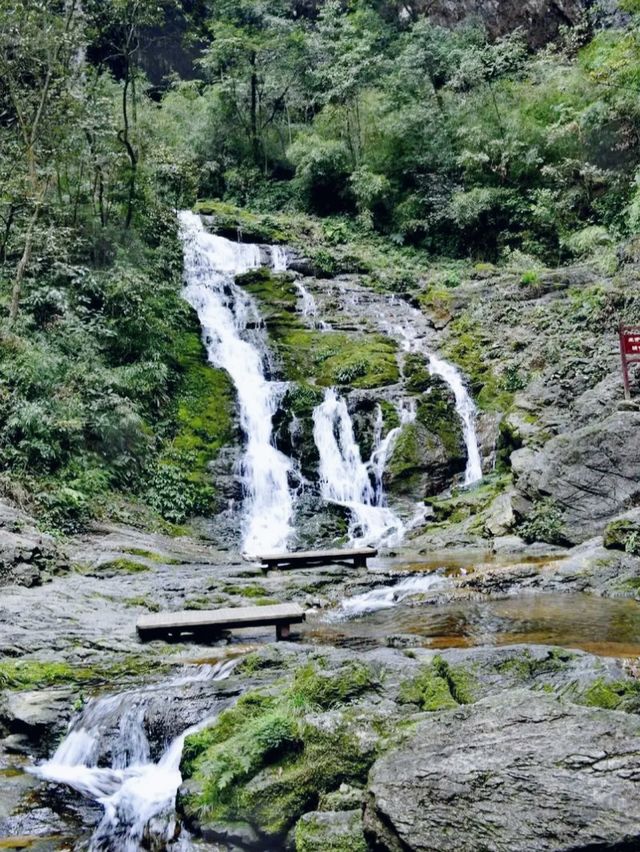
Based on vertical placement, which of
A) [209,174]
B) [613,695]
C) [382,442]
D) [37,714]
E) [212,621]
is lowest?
[37,714]

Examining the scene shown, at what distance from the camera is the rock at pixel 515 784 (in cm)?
297

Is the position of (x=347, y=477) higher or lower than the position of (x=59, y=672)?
higher

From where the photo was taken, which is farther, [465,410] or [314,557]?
[465,410]

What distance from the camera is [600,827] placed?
290cm

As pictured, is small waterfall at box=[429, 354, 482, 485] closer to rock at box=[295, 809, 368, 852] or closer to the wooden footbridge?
the wooden footbridge

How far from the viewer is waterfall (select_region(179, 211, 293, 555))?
51.3 feet

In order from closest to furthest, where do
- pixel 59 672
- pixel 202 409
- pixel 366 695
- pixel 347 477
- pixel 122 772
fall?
pixel 366 695
pixel 122 772
pixel 59 672
pixel 347 477
pixel 202 409

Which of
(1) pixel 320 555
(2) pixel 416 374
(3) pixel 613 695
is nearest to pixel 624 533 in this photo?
(1) pixel 320 555

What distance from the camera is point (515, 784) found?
126 inches

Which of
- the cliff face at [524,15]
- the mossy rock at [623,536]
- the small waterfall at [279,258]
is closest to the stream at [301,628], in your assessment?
the mossy rock at [623,536]

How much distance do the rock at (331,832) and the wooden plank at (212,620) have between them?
3.50 m

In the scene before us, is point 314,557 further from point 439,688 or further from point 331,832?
point 331,832

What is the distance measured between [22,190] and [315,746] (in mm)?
15721

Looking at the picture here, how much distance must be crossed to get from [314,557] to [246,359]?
31.5 ft
